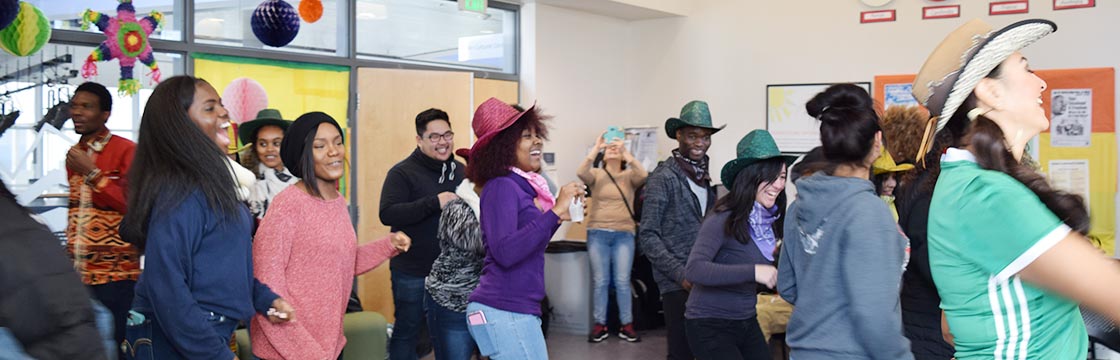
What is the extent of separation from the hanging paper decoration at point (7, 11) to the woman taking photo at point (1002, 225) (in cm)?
375

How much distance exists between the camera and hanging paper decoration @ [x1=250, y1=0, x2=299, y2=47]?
5.69 metres

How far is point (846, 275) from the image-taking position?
2.57 meters

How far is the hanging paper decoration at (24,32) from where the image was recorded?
4625 mm

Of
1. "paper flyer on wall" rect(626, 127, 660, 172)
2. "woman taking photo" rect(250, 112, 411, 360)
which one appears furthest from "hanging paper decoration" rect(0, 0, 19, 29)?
"paper flyer on wall" rect(626, 127, 660, 172)

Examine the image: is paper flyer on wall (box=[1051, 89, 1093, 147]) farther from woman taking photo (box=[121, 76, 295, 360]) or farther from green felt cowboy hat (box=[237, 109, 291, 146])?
woman taking photo (box=[121, 76, 295, 360])

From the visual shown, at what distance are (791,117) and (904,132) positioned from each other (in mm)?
4161

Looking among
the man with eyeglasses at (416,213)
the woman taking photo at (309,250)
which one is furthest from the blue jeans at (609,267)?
the woman taking photo at (309,250)

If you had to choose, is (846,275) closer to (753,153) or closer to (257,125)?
(753,153)

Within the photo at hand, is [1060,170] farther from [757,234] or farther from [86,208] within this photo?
[86,208]

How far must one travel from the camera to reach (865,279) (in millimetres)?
2523

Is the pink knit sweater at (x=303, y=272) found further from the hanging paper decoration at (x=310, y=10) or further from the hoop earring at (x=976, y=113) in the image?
the hanging paper decoration at (x=310, y=10)

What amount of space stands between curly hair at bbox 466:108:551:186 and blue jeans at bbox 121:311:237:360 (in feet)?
3.57

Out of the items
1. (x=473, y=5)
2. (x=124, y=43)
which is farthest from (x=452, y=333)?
(x=473, y=5)

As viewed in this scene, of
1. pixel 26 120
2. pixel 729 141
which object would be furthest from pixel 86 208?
pixel 729 141
